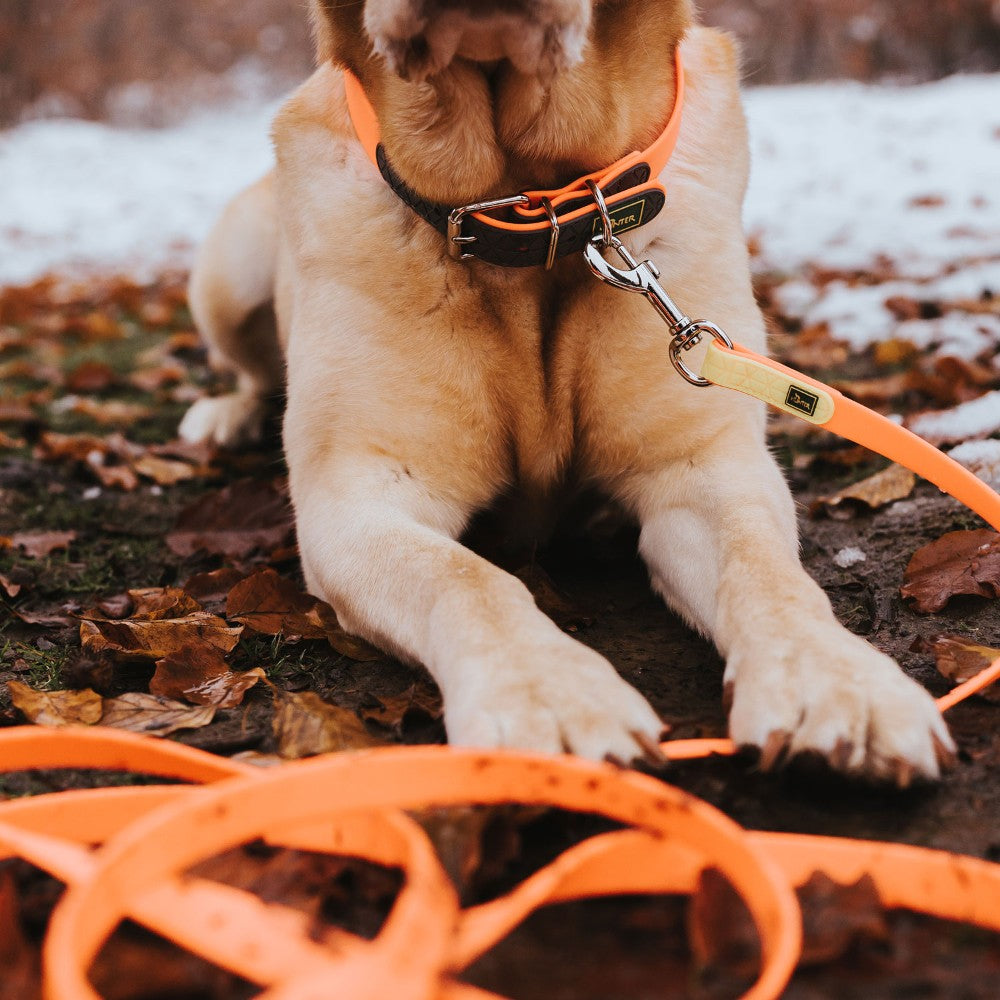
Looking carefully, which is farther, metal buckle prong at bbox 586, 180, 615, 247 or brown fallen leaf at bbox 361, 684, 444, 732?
metal buckle prong at bbox 586, 180, 615, 247

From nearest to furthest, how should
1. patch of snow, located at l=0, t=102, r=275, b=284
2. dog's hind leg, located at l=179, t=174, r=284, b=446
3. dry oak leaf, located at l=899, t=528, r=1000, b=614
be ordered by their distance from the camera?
dry oak leaf, located at l=899, t=528, r=1000, b=614, dog's hind leg, located at l=179, t=174, r=284, b=446, patch of snow, located at l=0, t=102, r=275, b=284

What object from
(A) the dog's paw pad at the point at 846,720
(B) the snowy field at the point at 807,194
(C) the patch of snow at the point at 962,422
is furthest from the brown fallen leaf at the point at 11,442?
(B) the snowy field at the point at 807,194

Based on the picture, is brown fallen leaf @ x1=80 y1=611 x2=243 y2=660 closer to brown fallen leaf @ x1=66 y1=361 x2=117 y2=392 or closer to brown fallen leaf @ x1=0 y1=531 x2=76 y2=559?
brown fallen leaf @ x1=0 y1=531 x2=76 y2=559

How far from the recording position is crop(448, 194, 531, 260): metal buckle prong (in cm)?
200

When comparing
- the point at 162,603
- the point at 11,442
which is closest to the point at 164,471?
the point at 11,442

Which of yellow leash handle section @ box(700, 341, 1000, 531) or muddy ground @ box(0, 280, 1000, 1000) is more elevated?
yellow leash handle section @ box(700, 341, 1000, 531)

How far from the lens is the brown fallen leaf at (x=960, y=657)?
1770 millimetres

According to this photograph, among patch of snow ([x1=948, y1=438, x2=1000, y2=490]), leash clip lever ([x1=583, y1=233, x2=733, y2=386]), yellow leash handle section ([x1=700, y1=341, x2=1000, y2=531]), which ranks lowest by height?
patch of snow ([x1=948, y1=438, x2=1000, y2=490])

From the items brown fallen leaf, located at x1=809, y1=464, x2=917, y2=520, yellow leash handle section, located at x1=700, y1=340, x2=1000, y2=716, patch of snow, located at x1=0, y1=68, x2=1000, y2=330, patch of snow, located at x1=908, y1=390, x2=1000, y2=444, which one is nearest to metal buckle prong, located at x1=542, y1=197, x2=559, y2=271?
yellow leash handle section, located at x1=700, y1=340, x2=1000, y2=716

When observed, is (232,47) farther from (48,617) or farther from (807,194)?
(48,617)

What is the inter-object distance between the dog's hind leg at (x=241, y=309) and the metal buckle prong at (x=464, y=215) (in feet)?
5.78

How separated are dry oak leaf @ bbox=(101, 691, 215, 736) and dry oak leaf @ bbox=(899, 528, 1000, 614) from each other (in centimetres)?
136

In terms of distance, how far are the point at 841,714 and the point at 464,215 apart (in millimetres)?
1158

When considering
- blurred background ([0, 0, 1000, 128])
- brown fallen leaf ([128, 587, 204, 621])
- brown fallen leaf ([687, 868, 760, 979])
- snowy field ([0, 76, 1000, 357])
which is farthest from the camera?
blurred background ([0, 0, 1000, 128])
